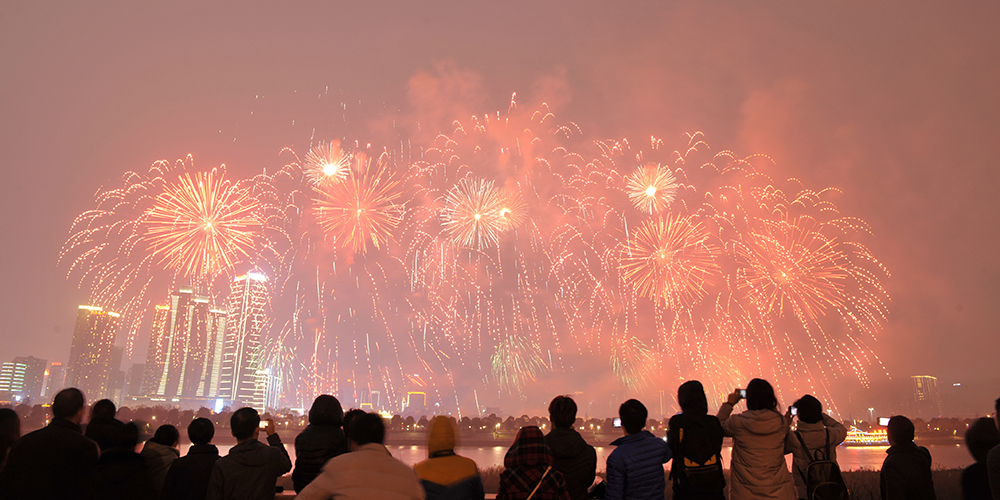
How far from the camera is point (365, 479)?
463 cm

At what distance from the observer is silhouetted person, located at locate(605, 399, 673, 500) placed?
6.42m

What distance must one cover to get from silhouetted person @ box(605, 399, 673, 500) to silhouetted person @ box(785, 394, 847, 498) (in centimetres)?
188

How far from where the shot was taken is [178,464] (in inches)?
280

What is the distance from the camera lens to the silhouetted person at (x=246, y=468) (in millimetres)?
6559

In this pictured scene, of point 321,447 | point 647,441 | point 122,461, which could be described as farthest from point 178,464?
point 647,441

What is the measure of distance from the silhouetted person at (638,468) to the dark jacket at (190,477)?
15.1 ft

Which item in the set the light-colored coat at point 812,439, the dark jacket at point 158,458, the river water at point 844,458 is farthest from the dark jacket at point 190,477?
the river water at point 844,458

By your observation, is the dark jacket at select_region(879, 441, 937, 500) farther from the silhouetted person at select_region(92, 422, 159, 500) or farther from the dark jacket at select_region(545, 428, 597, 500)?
the silhouetted person at select_region(92, 422, 159, 500)

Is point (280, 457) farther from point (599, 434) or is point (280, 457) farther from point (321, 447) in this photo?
point (599, 434)

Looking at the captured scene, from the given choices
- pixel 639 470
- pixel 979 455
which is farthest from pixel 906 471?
pixel 639 470

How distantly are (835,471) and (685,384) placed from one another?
2.28 metres

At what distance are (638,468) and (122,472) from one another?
234 inches

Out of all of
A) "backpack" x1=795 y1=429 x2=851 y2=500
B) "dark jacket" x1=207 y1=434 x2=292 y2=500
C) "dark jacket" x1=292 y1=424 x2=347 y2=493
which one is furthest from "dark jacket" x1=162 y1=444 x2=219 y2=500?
"backpack" x1=795 y1=429 x2=851 y2=500

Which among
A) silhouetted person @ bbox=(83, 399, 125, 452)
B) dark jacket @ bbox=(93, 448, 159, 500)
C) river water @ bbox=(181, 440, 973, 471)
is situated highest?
silhouetted person @ bbox=(83, 399, 125, 452)
